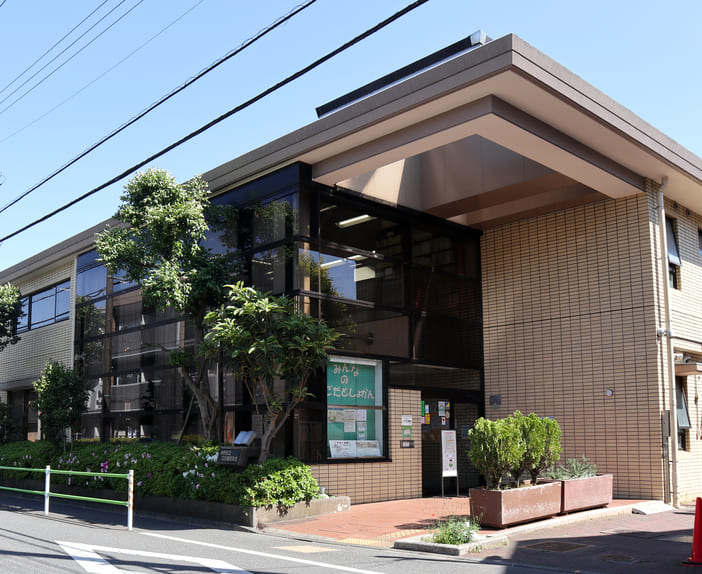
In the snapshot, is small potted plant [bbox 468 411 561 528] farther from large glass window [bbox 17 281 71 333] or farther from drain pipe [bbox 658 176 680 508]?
large glass window [bbox 17 281 71 333]

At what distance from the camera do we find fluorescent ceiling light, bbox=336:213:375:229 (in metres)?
16.3

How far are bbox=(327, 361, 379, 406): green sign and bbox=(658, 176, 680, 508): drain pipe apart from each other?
621 centimetres

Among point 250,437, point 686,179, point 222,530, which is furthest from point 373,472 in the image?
point 686,179

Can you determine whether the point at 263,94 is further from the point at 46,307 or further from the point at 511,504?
the point at 46,307

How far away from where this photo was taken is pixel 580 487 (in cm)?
1288

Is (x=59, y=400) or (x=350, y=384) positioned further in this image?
(x=59, y=400)

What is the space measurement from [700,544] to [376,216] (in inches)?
403

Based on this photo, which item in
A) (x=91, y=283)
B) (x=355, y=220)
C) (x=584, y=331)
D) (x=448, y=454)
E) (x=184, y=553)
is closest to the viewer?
(x=184, y=553)

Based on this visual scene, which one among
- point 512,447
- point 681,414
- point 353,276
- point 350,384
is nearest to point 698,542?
point 512,447

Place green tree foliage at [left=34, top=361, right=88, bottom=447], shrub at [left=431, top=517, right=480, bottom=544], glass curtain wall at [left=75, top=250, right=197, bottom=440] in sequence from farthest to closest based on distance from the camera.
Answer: green tree foliage at [left=34, top=361, right=88, bottom=447] → glass curtain wall at [left=75, top=250, right=197, bottom=440] → shrub at [left=431, top=517, right=480, bottom=544]

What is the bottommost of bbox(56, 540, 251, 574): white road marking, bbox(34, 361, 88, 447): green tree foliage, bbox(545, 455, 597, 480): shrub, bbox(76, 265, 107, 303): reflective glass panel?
bbox(56, 540, 251, 574): white road marking

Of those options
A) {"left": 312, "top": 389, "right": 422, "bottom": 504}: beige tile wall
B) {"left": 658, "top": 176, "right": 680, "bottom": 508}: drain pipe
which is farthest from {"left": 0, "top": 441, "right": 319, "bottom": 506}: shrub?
{"left": 658, "top": 176, "right": 680, "bottom": 508}: drain pipe

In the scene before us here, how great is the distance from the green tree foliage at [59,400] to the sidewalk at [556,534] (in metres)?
9.51

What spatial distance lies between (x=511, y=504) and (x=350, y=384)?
516 cm
